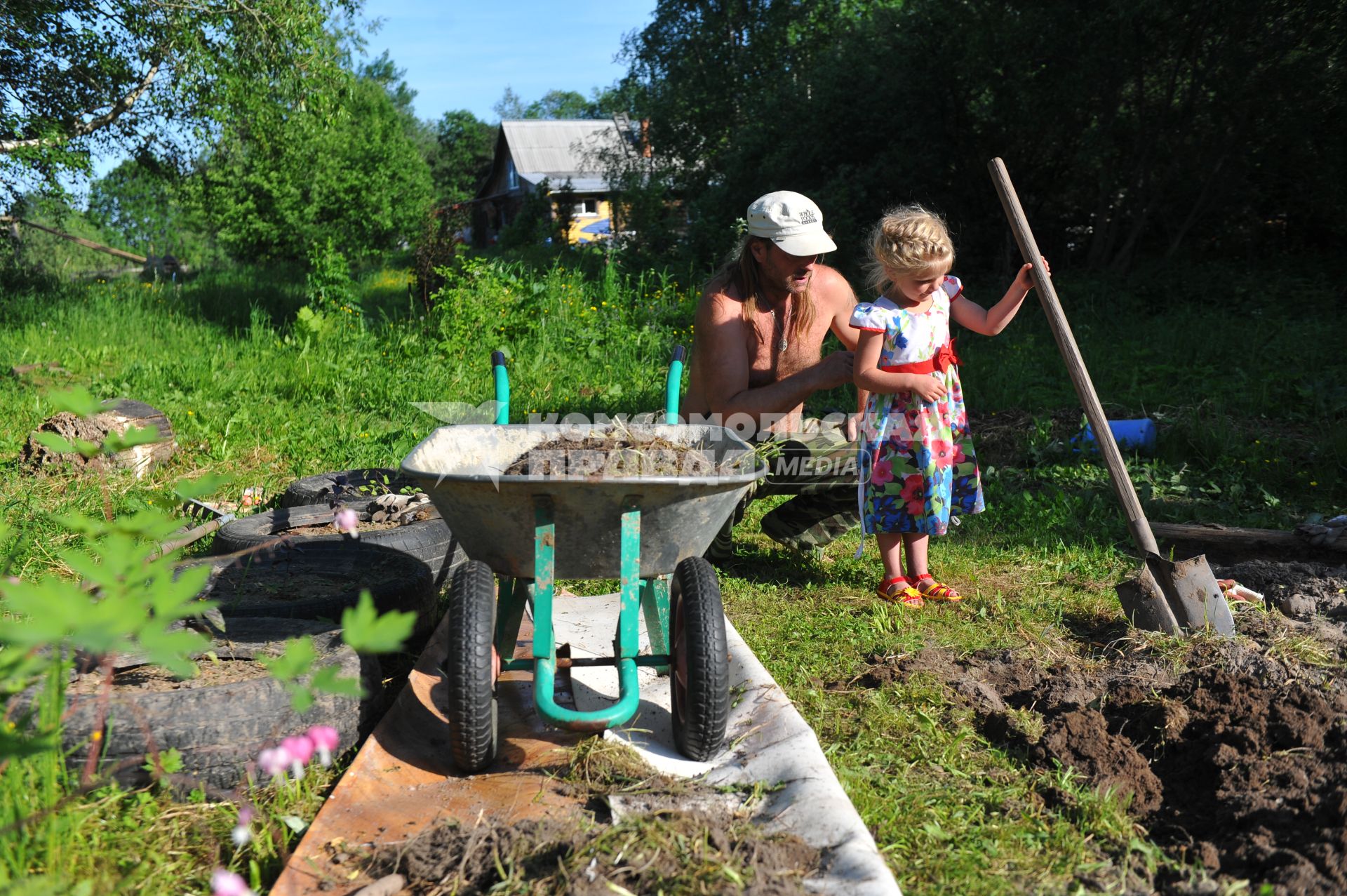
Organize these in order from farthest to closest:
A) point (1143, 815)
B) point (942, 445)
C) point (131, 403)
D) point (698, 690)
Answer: point (131, 403)
point (942, 445)
point (698, 690)
point (1143, 815)

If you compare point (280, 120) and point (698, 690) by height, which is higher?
point (280, 120)

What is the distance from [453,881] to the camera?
78.3 inches

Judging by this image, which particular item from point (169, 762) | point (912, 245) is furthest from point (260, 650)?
point (912, 245)

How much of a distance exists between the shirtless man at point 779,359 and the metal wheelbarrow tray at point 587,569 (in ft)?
3.54

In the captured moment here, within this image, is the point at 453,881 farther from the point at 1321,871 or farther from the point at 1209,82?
the point at 1209,82

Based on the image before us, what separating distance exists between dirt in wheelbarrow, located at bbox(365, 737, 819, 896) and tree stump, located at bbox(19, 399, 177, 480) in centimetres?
375

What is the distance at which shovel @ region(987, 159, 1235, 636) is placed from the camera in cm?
315

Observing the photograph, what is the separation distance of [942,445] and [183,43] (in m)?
8.73

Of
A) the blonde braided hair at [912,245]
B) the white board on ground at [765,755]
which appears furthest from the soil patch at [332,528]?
the blonde braided hair at [912,245]

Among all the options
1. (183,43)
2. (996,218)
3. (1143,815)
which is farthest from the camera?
(996,218)

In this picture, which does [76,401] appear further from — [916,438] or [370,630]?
[916,438]

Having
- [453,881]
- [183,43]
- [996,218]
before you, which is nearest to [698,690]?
[453,881]

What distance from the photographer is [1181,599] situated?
3176 mm

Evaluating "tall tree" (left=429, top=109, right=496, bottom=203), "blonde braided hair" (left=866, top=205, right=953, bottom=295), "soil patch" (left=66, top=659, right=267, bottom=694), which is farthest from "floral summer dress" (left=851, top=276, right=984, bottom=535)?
"tall tree" (left=429, top=109, right=496, bottom=203)
